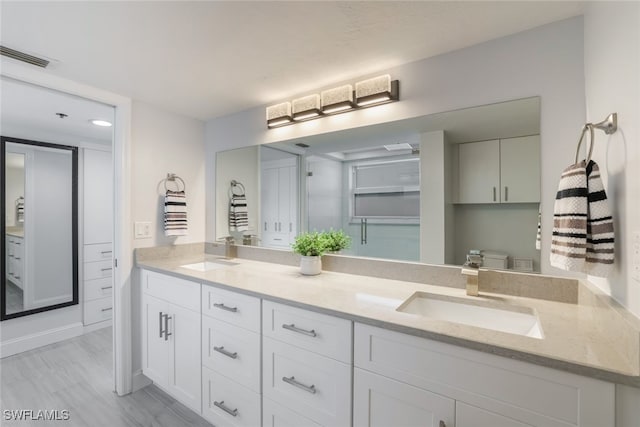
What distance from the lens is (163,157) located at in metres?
2.35

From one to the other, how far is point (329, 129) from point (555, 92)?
1.18 m

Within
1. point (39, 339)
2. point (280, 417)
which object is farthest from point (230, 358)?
point (39, 339)

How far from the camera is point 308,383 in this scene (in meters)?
1.25

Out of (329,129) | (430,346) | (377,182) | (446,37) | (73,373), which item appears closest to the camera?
(430,346)

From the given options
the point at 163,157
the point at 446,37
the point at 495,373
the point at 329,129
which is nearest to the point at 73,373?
the point at 163,157

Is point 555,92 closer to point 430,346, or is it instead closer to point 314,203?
point 430,346

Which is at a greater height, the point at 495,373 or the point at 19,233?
the point at 19,233

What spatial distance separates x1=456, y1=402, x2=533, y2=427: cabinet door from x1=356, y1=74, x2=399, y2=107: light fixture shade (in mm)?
1462

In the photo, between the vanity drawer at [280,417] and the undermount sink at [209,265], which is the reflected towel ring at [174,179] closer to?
the undermount sink at [209,265]

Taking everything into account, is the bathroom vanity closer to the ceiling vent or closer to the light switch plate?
the light switch plate

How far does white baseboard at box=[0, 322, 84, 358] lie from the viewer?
8.48 ft

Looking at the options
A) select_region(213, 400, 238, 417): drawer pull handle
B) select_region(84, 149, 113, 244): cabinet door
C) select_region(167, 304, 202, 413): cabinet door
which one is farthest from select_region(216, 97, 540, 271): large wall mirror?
select_region(84, 149, 113, 244): cabinet door

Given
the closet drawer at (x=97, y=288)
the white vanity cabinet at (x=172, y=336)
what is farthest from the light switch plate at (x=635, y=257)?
the closet drawer at (x=97, y=288)

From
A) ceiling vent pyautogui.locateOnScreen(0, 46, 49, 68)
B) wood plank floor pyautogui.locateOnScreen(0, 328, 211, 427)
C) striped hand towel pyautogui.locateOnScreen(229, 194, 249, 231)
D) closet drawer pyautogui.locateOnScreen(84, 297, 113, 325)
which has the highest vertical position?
ceiling vent pyautogui.locateOnScreen(0, 46, 49, 68)
